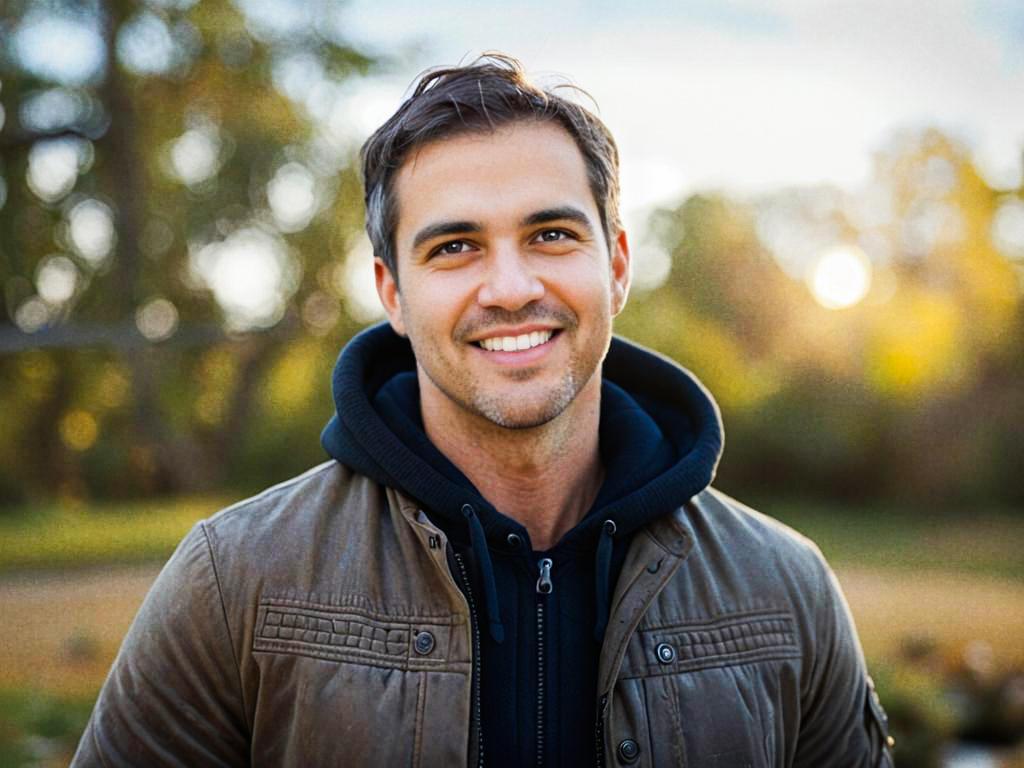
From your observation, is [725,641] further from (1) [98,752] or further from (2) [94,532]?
(2) [94,532]

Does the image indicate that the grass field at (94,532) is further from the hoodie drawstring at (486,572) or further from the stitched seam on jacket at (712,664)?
the stitched seam on jacket at (712,664)

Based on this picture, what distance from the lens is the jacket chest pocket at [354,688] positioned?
6.28ft

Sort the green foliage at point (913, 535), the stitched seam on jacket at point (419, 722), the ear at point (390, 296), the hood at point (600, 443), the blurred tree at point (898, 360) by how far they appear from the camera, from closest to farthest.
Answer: the stitched seam on jacket at point (419, 722) → the hood at point (600, 443) → the ear at point (390, 296) → the green foliage at point (913, 535) → the blurred tree at point (898, 360)

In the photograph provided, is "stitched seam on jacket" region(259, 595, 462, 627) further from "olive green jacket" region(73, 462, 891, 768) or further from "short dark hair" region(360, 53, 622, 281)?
"short dark hair" region(360, 53, 622, 281)

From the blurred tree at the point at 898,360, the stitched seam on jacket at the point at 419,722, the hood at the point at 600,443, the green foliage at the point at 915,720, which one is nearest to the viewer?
the stitched seam on jacket at the point at 419,722

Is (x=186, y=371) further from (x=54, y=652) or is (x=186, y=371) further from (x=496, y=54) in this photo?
(x=496, y=54)

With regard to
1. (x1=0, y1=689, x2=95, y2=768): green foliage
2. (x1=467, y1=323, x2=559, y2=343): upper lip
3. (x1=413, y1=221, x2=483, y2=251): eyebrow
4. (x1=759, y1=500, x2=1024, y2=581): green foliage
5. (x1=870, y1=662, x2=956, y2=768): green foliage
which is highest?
(x1=413, y1=221, x2=483, y2=251): eyebrow

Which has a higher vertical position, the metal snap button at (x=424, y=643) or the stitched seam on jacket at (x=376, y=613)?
the stitched seam on jacket at (x=376, y=613)

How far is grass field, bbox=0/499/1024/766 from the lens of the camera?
6832 millimetres

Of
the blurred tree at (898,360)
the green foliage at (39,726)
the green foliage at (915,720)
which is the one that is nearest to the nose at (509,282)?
the green foliage at (915,720)

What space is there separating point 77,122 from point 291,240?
409 cm

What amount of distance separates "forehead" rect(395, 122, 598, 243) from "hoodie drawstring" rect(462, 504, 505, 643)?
652mm

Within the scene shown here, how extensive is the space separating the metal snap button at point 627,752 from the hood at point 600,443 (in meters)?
0.29

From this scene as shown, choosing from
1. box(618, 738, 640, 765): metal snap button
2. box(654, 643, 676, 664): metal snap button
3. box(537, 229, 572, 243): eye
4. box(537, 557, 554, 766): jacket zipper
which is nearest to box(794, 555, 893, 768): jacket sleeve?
box(654, 643, 676, 664): metal snap button
